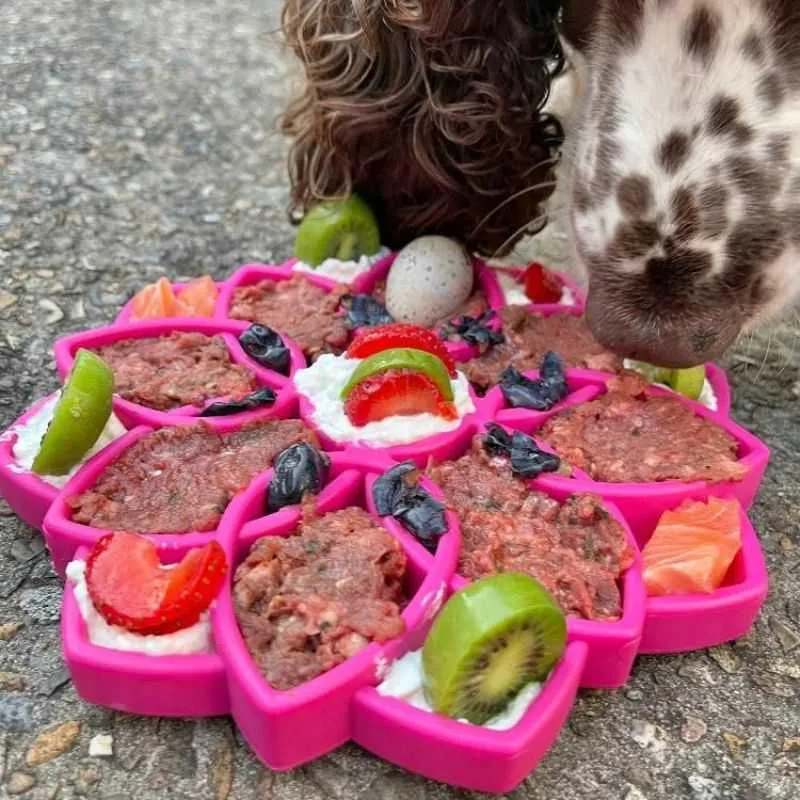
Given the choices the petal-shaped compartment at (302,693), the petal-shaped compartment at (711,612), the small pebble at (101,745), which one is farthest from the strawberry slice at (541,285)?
the small pebble at (101,745)

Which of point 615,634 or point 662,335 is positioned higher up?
point 662,335

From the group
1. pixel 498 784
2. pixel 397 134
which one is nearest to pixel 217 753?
pixel 498 784

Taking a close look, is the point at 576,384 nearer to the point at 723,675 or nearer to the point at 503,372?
the point at 503,372

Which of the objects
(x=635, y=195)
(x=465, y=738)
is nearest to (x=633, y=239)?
(x=635, y=195)

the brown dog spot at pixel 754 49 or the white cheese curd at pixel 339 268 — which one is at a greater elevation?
the brown dog spot at pixel 754 49

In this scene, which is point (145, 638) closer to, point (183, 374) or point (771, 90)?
point (183, 374)

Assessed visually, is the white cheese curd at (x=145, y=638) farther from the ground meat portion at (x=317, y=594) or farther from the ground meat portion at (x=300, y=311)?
the ground meat portion at (x=300, y=311)

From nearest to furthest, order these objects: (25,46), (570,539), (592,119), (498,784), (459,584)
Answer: (498,784)
(459,584)
(570,539)
(592,119)
(25,46)
